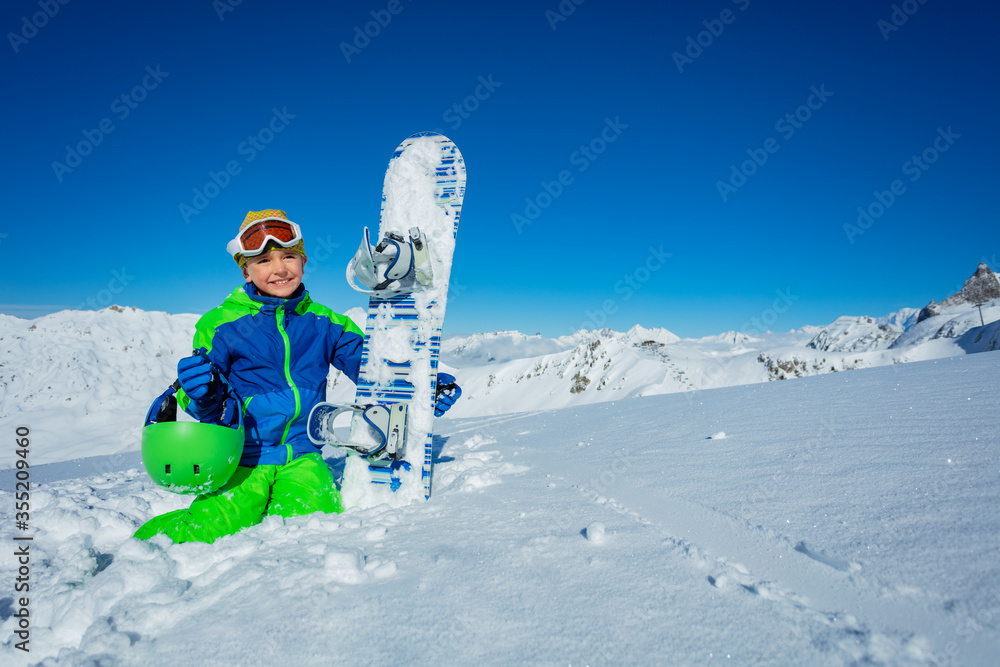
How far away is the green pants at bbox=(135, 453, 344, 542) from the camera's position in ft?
5.48

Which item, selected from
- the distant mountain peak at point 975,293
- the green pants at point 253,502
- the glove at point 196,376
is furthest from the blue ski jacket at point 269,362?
the distant mountain peak at point 975,293

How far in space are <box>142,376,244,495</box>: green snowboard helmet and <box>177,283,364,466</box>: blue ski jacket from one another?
509mm

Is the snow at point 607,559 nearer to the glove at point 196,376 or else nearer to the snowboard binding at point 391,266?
the glove at point 196,376

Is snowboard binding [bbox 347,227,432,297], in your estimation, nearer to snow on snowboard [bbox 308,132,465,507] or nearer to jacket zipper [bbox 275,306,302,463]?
snow on snowboard [bbox 308,132,465,507]

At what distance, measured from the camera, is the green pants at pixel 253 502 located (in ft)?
5.48

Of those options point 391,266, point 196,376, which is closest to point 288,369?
point 196,376

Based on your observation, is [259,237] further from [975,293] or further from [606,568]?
[975,293]

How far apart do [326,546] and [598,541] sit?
0.84 meters

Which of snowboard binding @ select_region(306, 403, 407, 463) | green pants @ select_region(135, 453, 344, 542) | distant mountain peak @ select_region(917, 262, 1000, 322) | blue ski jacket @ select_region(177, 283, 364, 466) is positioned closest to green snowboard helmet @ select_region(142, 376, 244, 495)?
green pants @ select_region(135, 453, 344, 542)

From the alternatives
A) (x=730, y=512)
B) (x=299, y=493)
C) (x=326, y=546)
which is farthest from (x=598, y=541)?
(x=299, y=493)

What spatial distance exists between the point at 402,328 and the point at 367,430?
56 centimetres

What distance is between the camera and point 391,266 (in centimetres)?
225

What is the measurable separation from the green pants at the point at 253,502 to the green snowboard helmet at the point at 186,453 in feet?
0.31

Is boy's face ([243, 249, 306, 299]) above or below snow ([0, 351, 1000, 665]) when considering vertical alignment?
above
